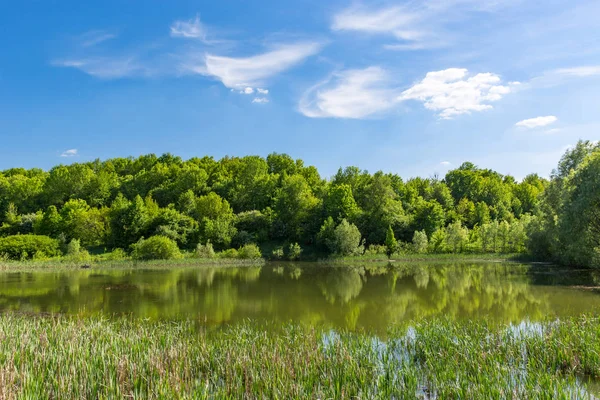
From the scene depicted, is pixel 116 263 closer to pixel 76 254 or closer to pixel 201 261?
pixel 76 254

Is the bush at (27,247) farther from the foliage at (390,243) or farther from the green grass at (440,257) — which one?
the foliage at (390,243)

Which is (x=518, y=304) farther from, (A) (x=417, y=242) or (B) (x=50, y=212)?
(B) (x=50, y=212)

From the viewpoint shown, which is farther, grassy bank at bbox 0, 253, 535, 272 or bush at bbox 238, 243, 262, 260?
bush at bbox 238, 243, 262, 260

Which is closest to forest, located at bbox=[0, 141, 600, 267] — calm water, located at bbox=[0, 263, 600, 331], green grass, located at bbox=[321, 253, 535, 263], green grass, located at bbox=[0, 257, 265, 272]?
green grass, located at bbox=[321, 253, 535, 263]

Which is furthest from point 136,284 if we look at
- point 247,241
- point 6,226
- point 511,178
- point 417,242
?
point 511,178

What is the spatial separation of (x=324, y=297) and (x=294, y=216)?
3967cm

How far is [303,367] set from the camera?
25.4 feet

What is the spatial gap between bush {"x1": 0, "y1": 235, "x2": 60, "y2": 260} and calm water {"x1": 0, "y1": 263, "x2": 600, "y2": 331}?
19752mm

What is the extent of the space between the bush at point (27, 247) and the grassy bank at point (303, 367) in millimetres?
45149

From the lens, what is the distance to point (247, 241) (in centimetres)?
5675

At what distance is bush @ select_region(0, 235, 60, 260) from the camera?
46750 millimetres

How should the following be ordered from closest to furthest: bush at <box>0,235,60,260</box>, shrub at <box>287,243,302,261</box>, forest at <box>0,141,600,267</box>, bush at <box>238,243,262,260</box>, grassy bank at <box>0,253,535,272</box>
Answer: forest at <box>0,141,600,267</box> → grassy bank at <box>0,253,535,272</box> → bush at <box>0,235,60,260</box> → bush at <box>238,243,262,260</box> → shrub at <box>287,243,302,261</box>

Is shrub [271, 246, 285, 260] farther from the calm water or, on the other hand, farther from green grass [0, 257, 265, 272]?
the calm water

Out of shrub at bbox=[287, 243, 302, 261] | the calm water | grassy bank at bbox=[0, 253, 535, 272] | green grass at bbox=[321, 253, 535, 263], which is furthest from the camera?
shrub at bbox=[287, 243, 302, 261]
